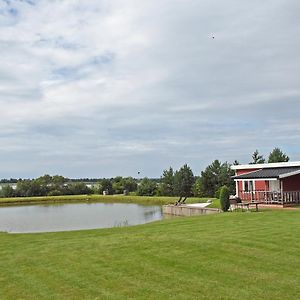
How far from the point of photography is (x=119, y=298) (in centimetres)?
587

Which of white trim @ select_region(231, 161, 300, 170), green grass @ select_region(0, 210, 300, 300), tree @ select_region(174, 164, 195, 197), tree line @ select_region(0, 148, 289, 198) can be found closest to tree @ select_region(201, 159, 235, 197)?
tree line @ select_region(0, 148, 289, 198)

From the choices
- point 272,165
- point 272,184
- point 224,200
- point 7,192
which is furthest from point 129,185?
point 224,200

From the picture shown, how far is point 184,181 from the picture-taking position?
51156 millimetres

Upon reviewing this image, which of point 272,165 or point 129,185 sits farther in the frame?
point 129,185

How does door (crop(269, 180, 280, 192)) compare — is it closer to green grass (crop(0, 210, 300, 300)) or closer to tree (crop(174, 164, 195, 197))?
green grass (crop(0, 210, 300, 300))

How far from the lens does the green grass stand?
6.13 meters

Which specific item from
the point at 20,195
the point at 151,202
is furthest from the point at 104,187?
the point at 151,202

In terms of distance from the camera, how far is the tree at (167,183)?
5309cm

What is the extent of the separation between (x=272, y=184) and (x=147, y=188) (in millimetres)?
33505

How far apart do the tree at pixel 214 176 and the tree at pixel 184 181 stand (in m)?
4.64

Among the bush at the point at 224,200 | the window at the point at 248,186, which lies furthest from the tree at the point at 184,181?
the bush at the point at 224,200

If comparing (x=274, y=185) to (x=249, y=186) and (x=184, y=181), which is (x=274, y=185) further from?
(x=184, y=181)

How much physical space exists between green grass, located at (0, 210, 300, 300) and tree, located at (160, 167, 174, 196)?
42076mm

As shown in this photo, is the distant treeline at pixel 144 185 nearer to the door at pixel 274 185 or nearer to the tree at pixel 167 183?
the tree at pixel 167 183
